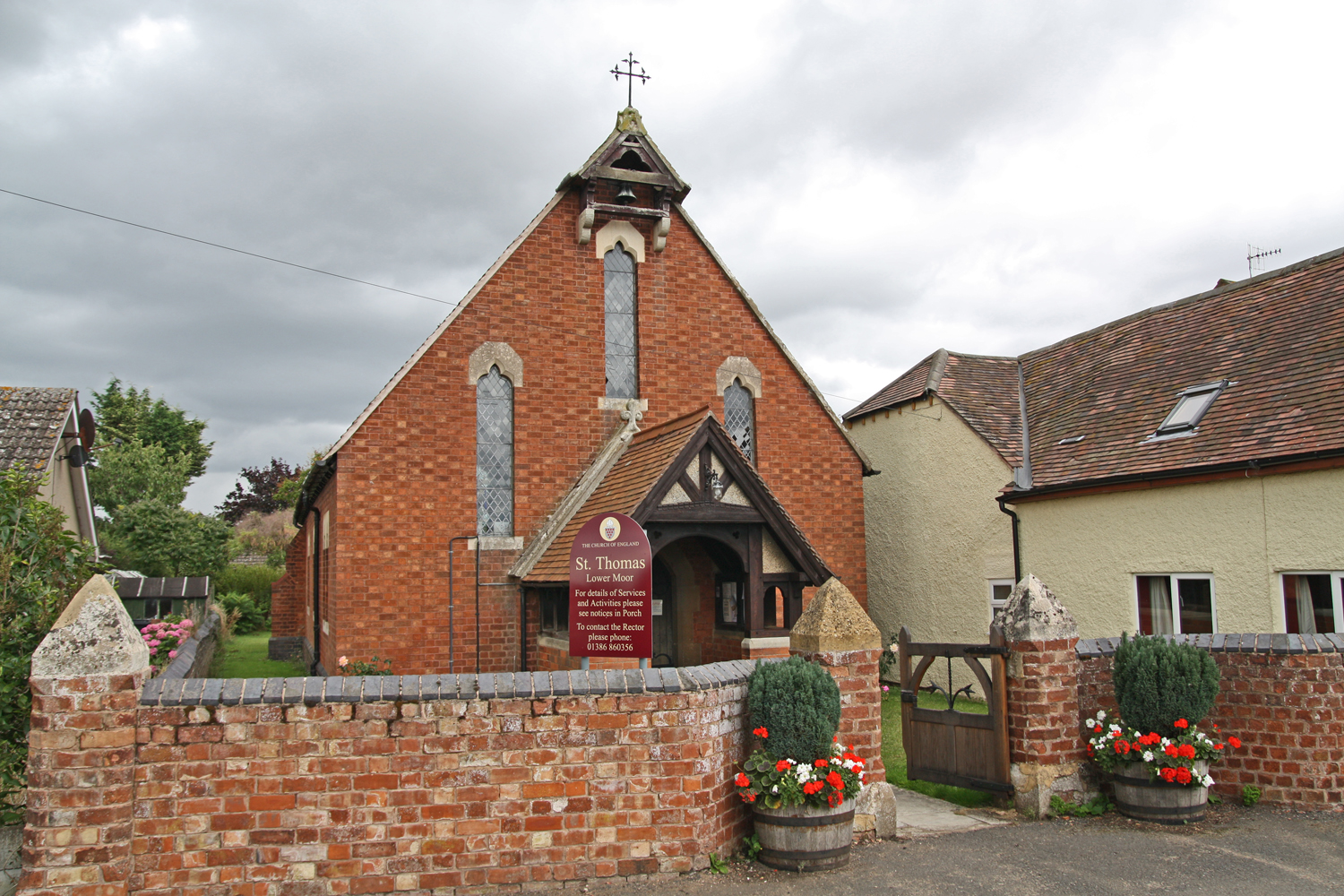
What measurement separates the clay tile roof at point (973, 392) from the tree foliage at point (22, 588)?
510 inches

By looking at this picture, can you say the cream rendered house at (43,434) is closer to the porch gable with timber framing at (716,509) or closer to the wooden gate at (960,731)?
the porch gable with timber framing at (716,509)

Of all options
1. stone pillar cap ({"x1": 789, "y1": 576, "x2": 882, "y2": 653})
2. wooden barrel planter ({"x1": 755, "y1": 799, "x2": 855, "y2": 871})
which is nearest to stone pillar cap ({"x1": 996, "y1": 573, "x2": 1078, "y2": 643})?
stone pillar cap ({"x1": 789, "y1": 576, "x2": 882, "y2": 653})

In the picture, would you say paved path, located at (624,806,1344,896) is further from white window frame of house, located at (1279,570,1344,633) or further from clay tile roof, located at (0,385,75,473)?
clay tile roof, located at (0,385,75,473)

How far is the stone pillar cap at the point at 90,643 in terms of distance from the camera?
577 centimetres

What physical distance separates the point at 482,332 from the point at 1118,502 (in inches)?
381

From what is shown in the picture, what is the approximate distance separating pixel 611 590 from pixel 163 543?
78.9 ft

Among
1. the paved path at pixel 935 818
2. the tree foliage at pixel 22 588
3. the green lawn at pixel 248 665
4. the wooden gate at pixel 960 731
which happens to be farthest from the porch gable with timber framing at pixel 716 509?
the green lawn at pixel 248 665

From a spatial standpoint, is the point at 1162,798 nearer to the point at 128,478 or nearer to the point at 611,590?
the point at 611,590

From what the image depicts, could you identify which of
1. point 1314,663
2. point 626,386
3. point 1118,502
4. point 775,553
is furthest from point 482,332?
point 1314,663

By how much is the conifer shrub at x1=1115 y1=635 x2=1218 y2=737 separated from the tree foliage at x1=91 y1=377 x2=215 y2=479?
1960 inches

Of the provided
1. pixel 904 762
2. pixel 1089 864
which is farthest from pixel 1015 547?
pixel 1089 864

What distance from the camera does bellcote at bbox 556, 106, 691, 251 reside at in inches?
579

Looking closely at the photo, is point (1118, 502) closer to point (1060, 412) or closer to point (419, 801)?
point (1060, 412)

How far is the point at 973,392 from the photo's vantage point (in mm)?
17469
